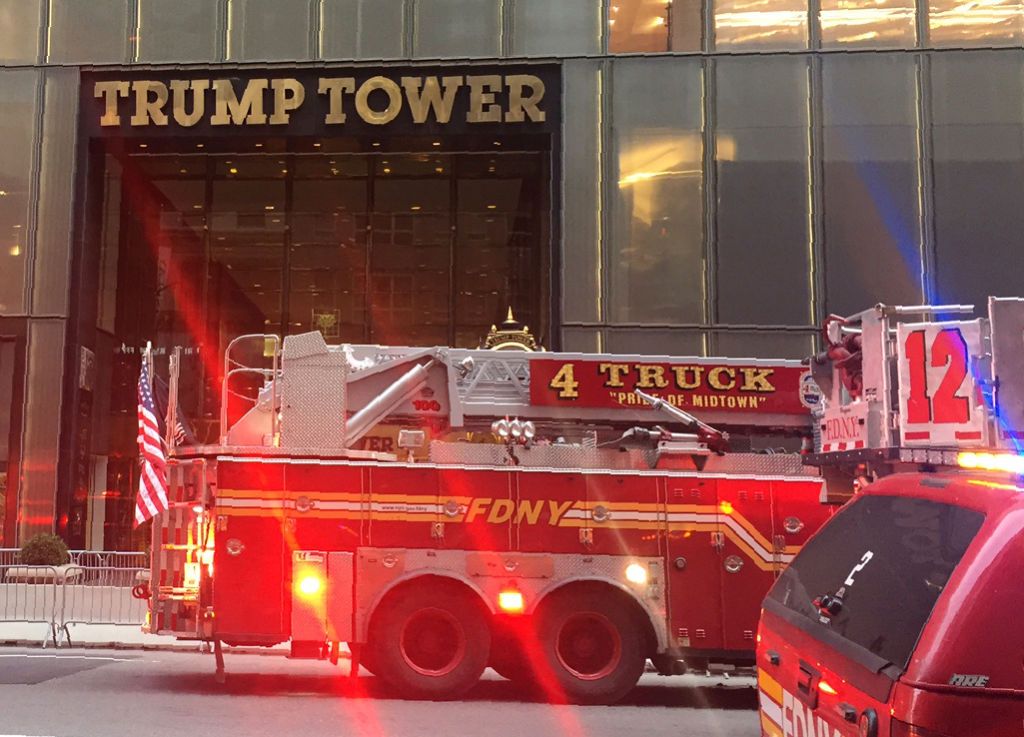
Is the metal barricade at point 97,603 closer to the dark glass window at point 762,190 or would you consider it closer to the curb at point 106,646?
the curb at point 106,646

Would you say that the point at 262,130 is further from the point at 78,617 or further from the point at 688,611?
the point at 688,611

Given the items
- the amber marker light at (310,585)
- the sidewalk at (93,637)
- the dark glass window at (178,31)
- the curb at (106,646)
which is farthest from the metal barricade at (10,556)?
the amber marker light at (310,585)

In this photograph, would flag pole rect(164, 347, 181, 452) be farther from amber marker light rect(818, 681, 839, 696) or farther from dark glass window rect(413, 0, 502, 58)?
dark glass window rect(413, 0, 502, 58)

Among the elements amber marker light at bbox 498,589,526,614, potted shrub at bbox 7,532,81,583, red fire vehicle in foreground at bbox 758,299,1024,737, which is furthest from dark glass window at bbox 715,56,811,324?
red fire vehicle in foreground at bbox 758,299,1024,737

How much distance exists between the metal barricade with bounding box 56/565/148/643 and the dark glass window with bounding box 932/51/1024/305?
48.9 feet

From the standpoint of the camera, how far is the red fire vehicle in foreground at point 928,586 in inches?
107

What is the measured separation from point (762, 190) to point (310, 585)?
13.6m

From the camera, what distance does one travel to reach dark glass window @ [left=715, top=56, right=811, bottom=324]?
1989 centimetres

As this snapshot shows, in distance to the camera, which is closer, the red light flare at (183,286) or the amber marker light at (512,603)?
the amber marker light at (512,603)

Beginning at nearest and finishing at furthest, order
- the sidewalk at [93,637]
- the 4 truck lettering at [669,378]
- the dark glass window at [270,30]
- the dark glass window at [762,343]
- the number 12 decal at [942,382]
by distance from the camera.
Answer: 1. the number 12 decal at [942,382]
2. the 4 truck lettering at [669,378]
3. the sidewalk at [93,637]
4. the dark glass window at [762,343]
5. the dark glass window at [270,30]

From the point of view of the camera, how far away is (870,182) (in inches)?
793

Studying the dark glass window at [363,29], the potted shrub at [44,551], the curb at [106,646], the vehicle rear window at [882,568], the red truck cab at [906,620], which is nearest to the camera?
the red truck cab at [906,620]

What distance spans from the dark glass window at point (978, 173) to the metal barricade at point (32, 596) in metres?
15.8

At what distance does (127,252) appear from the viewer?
25000mm
